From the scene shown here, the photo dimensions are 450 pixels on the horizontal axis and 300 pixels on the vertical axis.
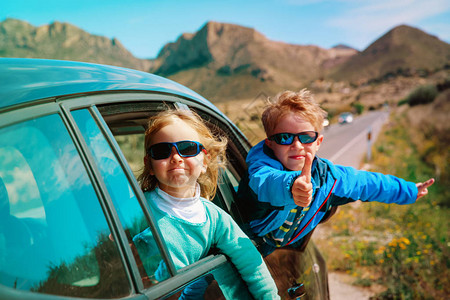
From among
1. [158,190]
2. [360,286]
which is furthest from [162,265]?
[360,286]

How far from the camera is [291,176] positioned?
1.89m

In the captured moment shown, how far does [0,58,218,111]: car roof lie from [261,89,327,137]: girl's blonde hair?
2.86 feet

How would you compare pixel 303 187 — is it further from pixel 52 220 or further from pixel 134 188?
pixel 52 220

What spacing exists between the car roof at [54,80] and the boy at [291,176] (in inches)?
30.0

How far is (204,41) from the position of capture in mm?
99750

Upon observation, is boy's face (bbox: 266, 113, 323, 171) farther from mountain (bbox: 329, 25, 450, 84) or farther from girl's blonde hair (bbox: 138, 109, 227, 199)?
mountain (bbox: 329, 25, 450, 84)

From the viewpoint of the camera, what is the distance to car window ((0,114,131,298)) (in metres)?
0.97

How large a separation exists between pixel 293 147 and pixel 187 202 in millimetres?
804

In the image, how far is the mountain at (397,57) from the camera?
102 m

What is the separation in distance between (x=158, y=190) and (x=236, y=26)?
99729 millimetres

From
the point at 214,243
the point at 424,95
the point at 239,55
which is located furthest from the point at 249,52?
the point at 214,243

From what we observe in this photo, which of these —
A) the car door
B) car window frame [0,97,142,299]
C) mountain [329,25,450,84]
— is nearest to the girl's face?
the car door

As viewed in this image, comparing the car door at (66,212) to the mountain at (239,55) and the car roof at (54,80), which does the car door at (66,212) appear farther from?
the mountain at (239,55)

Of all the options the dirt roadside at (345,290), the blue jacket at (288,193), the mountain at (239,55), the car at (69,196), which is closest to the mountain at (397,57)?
the mountain at (239,55)
